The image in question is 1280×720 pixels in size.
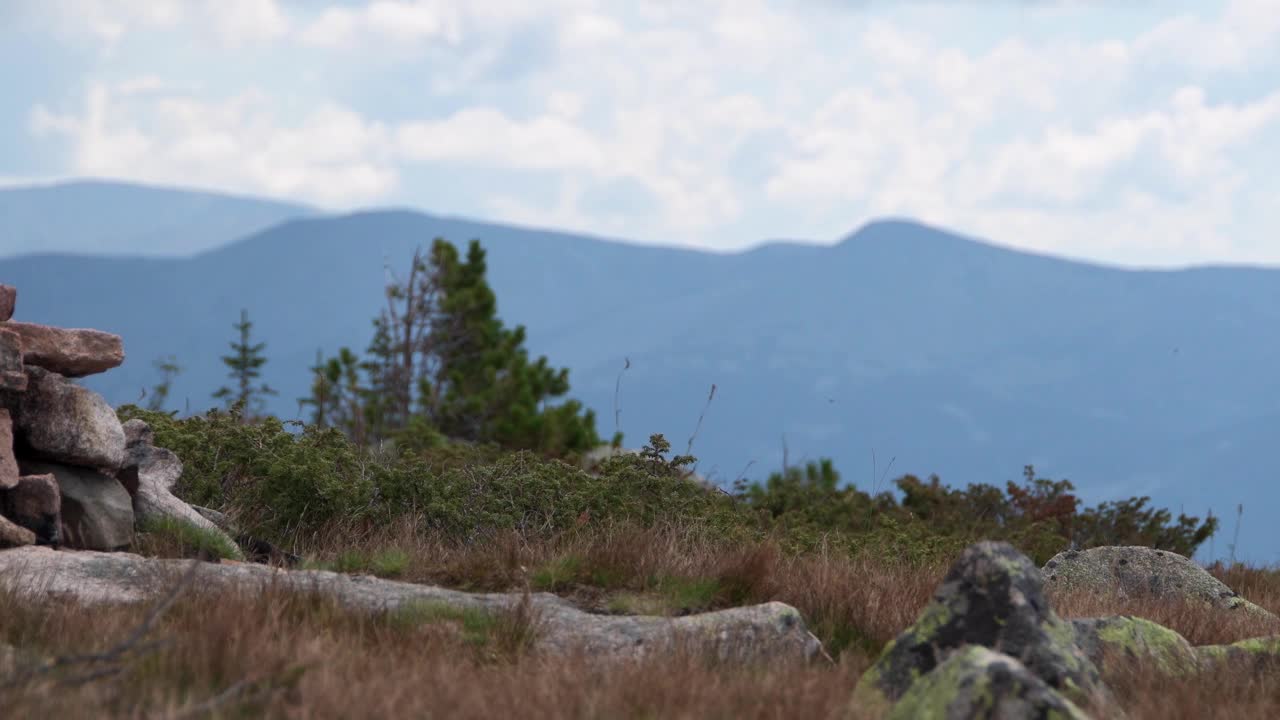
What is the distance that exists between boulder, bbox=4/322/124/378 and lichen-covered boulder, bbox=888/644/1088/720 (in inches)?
234

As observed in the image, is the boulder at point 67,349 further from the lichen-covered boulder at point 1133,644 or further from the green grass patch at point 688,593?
the lichen-covered boulder at point 1133,644

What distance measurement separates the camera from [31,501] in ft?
24.5

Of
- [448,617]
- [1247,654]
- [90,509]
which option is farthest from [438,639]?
[1247,654]

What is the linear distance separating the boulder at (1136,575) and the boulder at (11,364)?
7560 millimetres

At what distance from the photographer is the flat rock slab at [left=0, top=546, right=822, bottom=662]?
577 cm

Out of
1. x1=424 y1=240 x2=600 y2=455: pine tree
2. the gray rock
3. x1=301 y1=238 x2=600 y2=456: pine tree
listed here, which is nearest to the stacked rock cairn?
the gray rock

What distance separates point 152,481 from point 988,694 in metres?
6.55

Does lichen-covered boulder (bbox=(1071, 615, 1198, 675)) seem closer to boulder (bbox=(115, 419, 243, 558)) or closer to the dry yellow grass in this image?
the dry yellow grass

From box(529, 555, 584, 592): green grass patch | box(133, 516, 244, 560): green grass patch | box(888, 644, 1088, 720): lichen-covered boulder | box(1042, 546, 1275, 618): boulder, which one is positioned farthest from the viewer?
box(1042, 546, 1275, 618): boulder

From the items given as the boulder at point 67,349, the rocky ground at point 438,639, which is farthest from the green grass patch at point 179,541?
the boulder at point 67,349

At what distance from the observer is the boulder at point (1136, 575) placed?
9555mm

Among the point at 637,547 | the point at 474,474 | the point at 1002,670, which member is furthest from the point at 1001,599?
the point at 474,474

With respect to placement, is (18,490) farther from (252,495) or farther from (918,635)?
(918,635)

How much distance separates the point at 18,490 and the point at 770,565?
15.6 feet
